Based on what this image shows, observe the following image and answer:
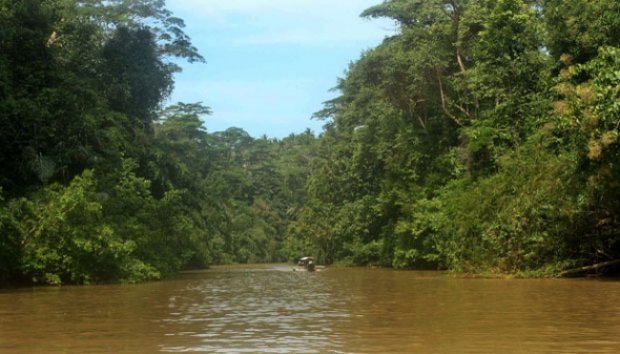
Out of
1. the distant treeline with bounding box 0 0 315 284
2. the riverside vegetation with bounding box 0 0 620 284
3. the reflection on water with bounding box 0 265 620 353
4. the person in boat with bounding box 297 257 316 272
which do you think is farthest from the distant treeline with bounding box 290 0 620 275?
the distant treeline with bounding box 0 0 315 284

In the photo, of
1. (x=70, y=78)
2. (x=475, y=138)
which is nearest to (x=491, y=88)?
(x=475, y=138)

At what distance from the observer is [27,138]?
22922mm

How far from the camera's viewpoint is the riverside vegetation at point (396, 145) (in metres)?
21.3

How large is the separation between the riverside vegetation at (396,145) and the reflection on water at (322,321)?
14.2ft

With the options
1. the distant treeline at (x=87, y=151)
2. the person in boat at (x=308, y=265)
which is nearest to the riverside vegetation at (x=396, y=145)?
the distant treeline at (x=87, y=151)

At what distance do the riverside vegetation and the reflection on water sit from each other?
14.2 feet

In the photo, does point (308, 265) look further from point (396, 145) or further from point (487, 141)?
point (487, 141)

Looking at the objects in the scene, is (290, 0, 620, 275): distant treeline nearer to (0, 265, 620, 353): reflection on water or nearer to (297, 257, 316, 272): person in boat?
(297, 257, 316, 272): person in boat

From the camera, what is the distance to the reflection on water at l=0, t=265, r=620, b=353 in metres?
8.48

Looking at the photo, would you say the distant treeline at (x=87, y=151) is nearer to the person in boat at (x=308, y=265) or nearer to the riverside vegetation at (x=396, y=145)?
the riverside vegetation at (x=396, y=145)

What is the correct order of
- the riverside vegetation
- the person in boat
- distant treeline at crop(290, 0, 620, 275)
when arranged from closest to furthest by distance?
distant treeline at crop(290, 0, 620, 275) → the riverside vegetation → the person in boat

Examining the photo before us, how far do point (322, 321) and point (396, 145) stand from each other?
27.4 m

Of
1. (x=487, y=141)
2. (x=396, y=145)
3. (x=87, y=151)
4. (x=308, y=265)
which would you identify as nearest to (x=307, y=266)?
(x=308, y=265)

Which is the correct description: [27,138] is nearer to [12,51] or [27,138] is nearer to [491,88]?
[12,51]
